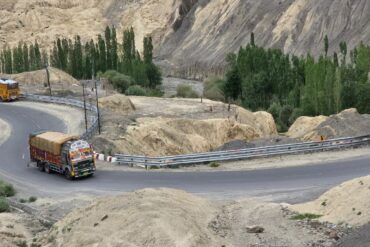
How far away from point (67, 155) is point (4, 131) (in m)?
16.8

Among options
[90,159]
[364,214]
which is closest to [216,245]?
[364,214]

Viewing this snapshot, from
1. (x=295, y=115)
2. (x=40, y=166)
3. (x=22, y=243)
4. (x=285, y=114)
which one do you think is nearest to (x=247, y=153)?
(x=40, y=166)

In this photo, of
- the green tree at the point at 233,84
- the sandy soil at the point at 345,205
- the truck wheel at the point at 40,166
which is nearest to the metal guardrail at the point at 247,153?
the truck wheel at the point at 40,166

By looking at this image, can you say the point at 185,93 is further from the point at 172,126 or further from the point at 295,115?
the point at 172,126

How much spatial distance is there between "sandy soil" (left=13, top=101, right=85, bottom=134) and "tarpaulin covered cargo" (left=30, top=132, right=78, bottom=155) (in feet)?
33.6

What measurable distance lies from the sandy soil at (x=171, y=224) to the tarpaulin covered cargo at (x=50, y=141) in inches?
329

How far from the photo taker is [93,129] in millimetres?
40812

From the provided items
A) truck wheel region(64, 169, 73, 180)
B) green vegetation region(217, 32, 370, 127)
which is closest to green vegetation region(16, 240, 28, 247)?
truck wheel region(64, 169, 73, 180)

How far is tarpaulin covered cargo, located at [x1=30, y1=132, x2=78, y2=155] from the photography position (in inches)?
1209

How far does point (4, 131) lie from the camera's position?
148 ft

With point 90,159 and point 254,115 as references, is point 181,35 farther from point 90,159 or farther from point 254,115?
point 90,159

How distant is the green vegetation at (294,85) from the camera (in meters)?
59.7

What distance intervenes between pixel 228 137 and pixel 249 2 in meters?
79.9

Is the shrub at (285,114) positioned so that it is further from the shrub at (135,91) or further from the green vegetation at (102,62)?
the green vegetation at (102,62)
